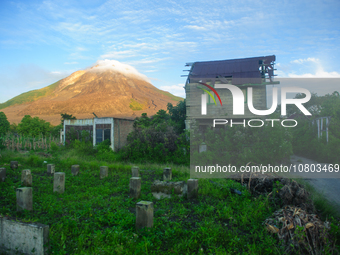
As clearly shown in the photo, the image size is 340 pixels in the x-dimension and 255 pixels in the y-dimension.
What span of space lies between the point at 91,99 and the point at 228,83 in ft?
292

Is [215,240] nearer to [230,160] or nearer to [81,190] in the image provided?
[81,190]

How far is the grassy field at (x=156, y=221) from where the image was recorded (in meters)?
3.75

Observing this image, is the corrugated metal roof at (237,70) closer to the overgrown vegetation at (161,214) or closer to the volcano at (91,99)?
the overgrown vegetation at (161,214)

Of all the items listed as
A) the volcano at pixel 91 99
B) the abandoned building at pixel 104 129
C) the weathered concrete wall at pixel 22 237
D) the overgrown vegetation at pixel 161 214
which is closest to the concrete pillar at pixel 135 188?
the overgrown vegetation at pixel 161 214

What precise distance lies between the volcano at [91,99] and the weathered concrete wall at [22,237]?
72.7 meters

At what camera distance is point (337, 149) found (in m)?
11.9

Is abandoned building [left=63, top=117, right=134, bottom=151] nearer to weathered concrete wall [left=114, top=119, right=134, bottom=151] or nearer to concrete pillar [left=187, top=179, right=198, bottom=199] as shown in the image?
weathered concrete wall [left=114, top=119, right=134, bottom=151]

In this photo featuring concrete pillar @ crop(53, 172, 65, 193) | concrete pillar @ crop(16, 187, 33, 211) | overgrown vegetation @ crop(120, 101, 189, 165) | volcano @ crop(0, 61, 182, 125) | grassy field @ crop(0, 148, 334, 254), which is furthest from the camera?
volcano @ crop(0, 61, 182, 125)

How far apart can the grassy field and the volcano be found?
70683 millimetres

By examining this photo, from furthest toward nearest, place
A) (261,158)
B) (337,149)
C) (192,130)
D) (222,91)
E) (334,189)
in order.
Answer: (222,91), (192,130), (337,149), (261,158), (334,189)

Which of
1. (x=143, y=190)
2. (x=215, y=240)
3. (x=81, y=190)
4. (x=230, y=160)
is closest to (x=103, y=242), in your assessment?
(x=215, y=240)

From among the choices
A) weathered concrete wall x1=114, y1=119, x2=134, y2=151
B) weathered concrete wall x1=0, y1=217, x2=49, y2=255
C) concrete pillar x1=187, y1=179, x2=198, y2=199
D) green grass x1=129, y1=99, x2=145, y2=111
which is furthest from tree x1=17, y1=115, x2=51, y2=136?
green grass x1=129, y1=99, x2=145, y2=111

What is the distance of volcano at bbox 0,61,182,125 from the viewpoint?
88.4 meters

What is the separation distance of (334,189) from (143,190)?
597 centimetres
